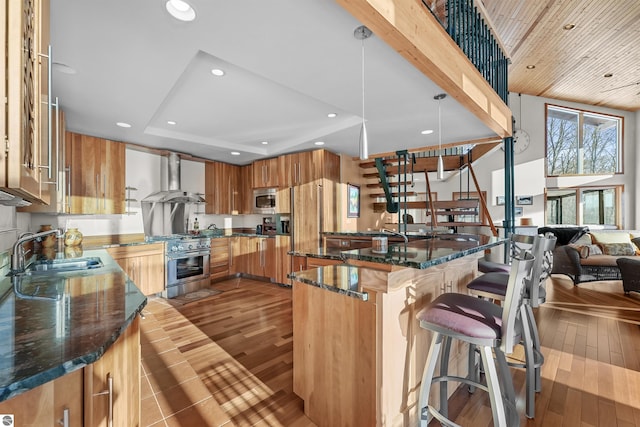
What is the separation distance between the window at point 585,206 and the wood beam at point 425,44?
→ 22.2 ft

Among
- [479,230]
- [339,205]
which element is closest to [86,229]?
[339,205]

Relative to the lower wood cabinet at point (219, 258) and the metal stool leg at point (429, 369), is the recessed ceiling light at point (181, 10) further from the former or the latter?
the lower wood cabinet at point (219, 258)

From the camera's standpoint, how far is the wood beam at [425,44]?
131 cm

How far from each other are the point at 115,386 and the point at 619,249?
743 centimetres

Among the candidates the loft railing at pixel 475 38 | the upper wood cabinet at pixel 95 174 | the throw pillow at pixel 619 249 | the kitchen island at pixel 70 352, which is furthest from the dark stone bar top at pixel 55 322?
the throw pillow at pixel 619 249

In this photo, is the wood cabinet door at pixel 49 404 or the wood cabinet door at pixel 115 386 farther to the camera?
the wood cabinet door at pixel 115 386

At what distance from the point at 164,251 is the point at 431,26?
13.8 feet

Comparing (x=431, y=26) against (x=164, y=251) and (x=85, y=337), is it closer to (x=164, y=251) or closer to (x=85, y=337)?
(x=85, y=337)

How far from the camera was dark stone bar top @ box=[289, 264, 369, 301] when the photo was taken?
1359mm

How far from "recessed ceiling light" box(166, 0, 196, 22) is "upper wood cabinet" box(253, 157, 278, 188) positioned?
353 cm

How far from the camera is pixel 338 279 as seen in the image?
1556 millimetres

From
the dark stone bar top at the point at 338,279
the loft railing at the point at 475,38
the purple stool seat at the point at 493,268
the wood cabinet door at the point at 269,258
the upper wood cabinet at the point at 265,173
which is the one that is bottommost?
the wood cabinet door at the point at 269,258

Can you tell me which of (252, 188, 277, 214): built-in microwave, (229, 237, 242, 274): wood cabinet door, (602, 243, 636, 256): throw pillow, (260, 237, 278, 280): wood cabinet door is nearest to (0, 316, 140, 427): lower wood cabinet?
(260, 237, 278, 280): wood cabinet door

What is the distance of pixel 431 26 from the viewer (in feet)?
5.75
